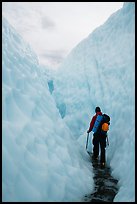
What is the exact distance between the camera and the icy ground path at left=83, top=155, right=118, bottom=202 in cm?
457

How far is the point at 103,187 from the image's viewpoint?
5199mm

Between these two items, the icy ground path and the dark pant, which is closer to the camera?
the icy ground path

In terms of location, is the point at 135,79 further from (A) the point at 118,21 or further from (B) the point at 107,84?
(A) the point at 118,21

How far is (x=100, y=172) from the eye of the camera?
6309mm

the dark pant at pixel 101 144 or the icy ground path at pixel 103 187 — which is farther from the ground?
the dark pant at pixel 101 144

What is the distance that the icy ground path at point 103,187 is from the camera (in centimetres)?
457

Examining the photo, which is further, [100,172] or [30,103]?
[100,172]

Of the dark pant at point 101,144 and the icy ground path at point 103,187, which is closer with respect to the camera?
the icy ground path at point 103,187

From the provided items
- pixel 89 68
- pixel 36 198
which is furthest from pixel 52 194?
pixel 89 68

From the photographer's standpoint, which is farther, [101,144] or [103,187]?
[101,144]

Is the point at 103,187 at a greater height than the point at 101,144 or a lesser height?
lesser

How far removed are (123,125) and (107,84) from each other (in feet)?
11.5

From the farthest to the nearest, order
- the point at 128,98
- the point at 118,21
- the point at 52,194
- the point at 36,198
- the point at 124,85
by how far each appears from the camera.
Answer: the point at 118,21 < the point at 124,85 < the point at 128,98 < the point at 52,194 < the point at 36,198

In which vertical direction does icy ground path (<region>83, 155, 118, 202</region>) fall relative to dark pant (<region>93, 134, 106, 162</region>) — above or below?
below
